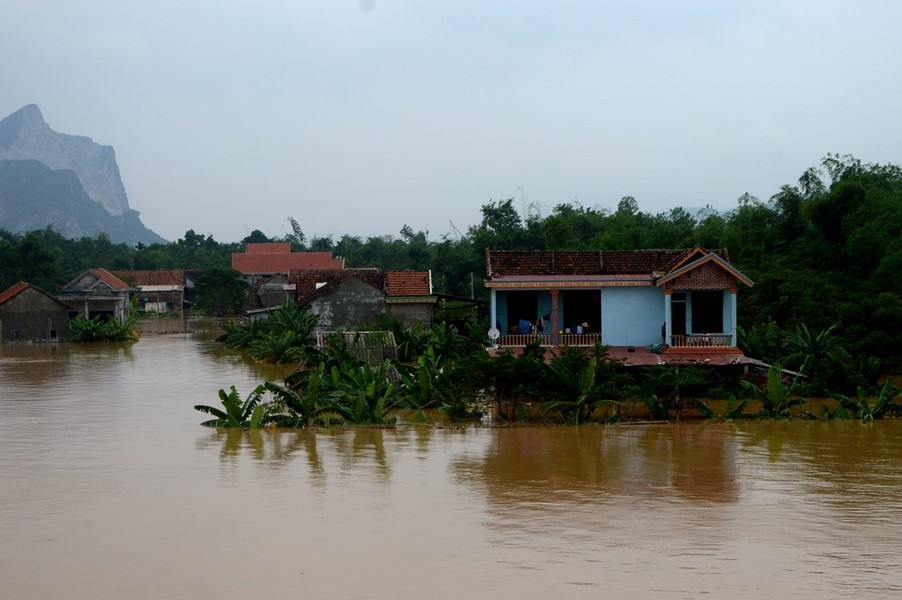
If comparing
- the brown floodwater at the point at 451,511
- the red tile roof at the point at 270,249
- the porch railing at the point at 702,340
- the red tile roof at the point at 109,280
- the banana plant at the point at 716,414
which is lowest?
the brown floodwater at the point at 451,511

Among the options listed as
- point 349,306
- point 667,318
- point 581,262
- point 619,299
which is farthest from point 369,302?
point 667,318

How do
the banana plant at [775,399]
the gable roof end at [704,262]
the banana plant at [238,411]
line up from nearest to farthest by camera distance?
the banana plant at [238,411] → the banana plant at [775,399] → the gable roof end at [704,262]

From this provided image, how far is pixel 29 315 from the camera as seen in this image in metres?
43.1

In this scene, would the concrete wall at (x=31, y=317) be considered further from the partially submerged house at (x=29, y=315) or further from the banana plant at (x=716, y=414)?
the banana plant at (x=716, y=414)

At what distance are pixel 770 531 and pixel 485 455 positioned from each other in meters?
5.97

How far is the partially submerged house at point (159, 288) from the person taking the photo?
240 ft

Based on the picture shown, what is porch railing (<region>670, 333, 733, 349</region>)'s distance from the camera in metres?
23.5

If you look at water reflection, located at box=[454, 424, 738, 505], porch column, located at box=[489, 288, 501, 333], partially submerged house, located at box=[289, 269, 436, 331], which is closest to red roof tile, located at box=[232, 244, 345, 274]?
partially submerged house, located at box=[289, 269, 436, 331]

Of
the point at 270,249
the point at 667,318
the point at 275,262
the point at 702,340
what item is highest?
the point at 270,249

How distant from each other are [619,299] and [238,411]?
31.4 feet

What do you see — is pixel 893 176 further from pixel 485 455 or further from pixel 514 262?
pixel 485 455

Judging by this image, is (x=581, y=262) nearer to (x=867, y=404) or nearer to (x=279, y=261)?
(x=867, y=404)

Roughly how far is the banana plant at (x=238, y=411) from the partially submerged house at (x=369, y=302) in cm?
1592

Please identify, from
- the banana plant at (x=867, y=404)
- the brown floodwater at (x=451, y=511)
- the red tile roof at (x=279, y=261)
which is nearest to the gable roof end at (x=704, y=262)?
the banana plant at (x=867, y=404)
